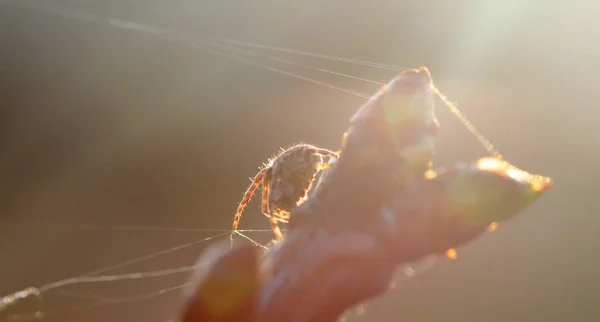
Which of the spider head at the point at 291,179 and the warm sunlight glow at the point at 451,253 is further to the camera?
the spider head at the point at 291,179

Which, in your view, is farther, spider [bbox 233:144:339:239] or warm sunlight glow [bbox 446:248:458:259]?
spider [bbox 233:144:339:239]

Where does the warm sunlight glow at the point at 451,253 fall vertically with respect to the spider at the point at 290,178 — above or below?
above

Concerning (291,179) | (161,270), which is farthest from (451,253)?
(161,270)

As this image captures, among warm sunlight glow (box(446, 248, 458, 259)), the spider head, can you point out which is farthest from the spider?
warm sunlight glow (box(446, 248, 458, 259))

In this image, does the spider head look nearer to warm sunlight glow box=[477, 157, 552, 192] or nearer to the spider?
the spider

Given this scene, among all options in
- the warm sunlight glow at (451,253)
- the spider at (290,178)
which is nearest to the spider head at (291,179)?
the spider at (290,178)

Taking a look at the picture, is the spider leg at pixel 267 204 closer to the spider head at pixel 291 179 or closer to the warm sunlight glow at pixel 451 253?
the spider head at pixel 291 179

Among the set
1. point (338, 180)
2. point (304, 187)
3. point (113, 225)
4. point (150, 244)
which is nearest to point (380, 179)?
point (338, 180)

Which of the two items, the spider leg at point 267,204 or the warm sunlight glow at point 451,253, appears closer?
the warm sunlight glow at point 451,253

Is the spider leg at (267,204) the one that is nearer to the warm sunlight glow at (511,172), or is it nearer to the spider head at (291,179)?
the spider head at (291,179)

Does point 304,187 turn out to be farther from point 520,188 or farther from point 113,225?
point 113,225

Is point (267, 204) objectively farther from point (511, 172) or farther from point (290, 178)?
point (511, 172)
